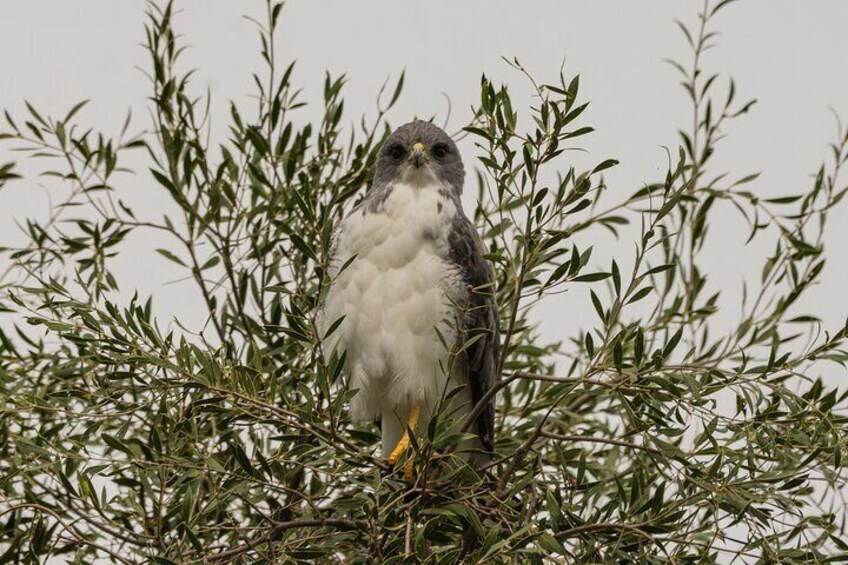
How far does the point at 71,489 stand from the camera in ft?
A: 12.7

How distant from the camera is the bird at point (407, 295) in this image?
5.01 m

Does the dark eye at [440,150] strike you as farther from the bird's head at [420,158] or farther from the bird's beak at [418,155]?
the bird's beak at [418,155]

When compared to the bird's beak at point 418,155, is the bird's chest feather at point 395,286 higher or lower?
lower

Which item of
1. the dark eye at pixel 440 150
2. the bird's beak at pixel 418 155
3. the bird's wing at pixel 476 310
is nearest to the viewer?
the bird's wing at pixel 476 310

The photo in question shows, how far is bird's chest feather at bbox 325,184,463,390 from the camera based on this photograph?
16.5 feet

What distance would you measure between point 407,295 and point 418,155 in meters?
0.66

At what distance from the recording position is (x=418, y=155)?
5.29 meters

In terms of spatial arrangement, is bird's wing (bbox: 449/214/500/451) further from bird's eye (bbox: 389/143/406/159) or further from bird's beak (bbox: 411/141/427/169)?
bird's eye (bbox: 389/143/406/159)

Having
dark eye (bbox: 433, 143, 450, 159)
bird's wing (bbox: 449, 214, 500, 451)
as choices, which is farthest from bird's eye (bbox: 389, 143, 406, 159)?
bird's wing (bbox: 449, 214, 500, 451)

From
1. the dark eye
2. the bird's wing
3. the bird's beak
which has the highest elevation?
the dark eye

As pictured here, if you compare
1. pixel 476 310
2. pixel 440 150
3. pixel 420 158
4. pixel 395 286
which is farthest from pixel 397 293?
pixel 440 150

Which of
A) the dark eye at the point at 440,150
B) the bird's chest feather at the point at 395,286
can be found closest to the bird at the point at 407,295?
the bird's chest feather at the point at 395,286

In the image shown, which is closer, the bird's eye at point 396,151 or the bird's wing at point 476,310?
the bird's wing at point 476,310

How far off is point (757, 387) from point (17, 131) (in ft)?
10.6
